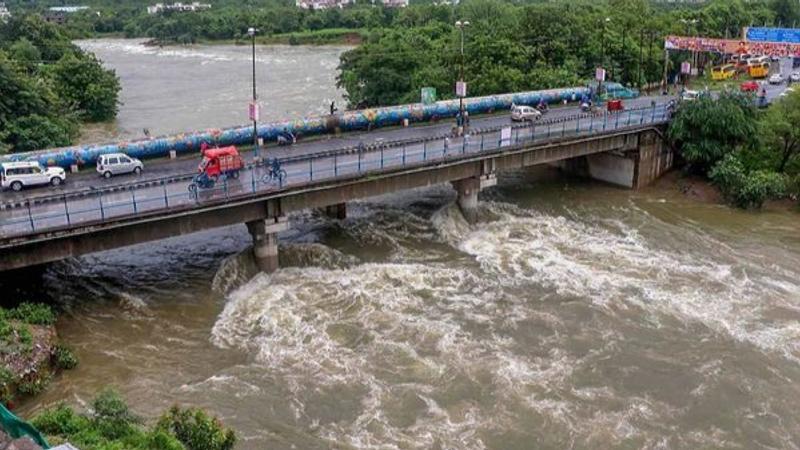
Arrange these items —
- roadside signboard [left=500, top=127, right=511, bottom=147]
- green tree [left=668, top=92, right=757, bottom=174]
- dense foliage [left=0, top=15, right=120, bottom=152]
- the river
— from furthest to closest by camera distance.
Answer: dense foliage [left=0, top=15, right=120, bottom=152] < green tree [left=668, top=92, right=757, bottom=174] < roadside signboard [left=500, top=127, right=511, bottom=147] < the river

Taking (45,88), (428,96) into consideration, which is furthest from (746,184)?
(45,88)

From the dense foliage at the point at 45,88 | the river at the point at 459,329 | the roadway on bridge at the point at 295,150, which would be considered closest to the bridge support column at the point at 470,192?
the river at the point at 459,329

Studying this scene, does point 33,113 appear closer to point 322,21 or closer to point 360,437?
point 360,437

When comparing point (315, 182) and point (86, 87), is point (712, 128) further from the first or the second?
point (86, 87)

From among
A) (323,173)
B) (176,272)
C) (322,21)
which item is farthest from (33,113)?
(322,21)

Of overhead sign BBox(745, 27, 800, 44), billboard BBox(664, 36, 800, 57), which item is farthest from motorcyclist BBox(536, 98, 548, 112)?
overhead sign BBox(745, 27, 800, 44)

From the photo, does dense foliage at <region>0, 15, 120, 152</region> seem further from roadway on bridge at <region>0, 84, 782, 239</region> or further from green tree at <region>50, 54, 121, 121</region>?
roadway on bridge at <region>0, 84, 782, 239</region>

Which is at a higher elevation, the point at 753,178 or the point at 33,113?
the point at 33,113
